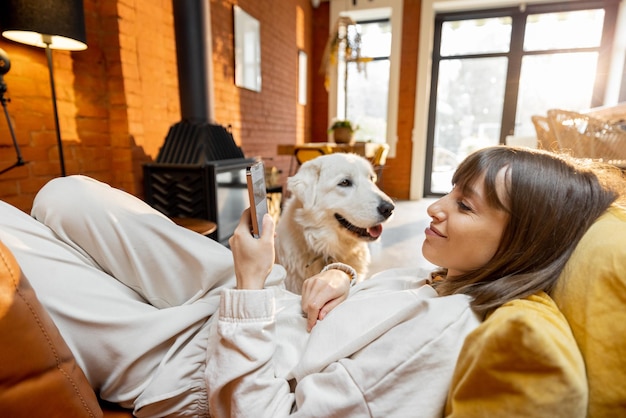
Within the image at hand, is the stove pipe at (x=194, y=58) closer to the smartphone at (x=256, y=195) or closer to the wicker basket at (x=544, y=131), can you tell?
the smartphone at (x=256, y=195)

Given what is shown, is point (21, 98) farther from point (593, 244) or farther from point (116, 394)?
point (593, 244)

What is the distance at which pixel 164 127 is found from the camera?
2709 mm

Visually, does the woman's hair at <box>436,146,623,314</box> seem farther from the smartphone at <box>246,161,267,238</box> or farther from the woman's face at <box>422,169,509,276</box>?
the smartphone at <box>246,161,267,238</box>

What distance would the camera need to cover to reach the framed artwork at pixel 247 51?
366cm

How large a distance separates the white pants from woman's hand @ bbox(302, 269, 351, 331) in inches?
8.2

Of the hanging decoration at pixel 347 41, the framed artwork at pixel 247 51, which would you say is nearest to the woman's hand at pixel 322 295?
the framed artwork at pixel 247 51

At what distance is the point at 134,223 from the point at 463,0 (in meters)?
5.91

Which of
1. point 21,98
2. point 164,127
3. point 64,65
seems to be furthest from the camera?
point 164,127

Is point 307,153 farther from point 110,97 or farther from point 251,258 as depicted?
point 251,258

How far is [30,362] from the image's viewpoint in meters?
0.45

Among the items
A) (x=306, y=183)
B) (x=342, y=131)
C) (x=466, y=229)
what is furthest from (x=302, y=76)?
(x=466, y=229)

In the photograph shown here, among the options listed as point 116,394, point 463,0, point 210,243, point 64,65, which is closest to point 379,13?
point 463,0

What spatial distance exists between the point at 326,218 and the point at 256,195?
842 mm

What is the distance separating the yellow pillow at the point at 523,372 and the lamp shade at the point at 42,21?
2.08 m
